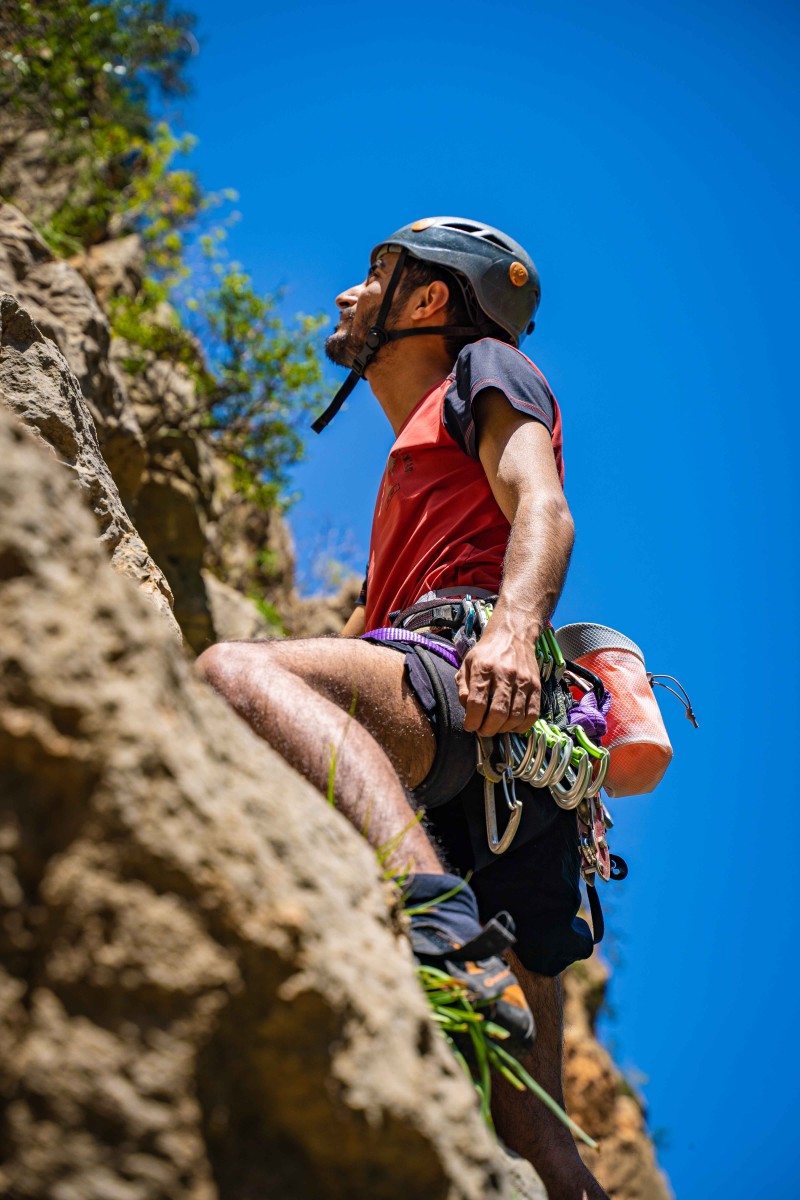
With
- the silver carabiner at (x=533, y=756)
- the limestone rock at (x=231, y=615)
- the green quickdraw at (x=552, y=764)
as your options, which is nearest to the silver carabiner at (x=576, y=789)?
the green quickdraw at (x=552, y=764)

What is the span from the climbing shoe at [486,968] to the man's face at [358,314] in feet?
9.25

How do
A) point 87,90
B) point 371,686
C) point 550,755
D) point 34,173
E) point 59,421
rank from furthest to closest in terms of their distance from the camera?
point 87,90 < point 34,173 < point 59,421 < point 550,755 < point 371,686

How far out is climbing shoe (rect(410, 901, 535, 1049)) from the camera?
1.93m

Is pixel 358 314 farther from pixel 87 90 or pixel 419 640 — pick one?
pixel 87 90

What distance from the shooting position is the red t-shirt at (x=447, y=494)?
135 inches

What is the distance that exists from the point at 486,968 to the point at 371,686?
0.91m

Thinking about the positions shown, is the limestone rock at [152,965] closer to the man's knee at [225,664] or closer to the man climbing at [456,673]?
the man climbing at [456,673]

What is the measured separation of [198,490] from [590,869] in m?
5.62

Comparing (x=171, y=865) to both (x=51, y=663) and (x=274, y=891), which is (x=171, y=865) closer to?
(x=274, y=891)

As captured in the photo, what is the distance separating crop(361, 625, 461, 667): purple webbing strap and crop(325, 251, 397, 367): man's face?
1.65 metres

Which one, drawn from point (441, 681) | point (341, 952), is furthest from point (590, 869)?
point (341, 952)

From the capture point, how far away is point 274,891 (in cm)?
150

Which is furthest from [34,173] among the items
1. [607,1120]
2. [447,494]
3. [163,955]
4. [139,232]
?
[607,1120]

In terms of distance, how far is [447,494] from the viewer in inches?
141
